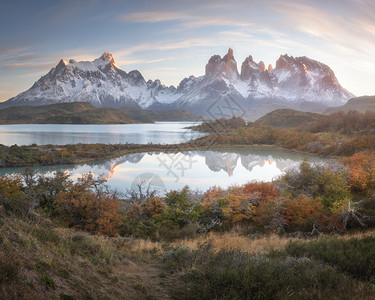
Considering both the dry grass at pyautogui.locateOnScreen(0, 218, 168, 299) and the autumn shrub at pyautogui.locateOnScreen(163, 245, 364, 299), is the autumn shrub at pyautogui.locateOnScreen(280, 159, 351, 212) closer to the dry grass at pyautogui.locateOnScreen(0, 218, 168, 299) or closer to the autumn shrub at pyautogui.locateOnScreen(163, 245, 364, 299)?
the autumn shrub at pyautogui.locateOnScreen(163, 245, 364, 299)

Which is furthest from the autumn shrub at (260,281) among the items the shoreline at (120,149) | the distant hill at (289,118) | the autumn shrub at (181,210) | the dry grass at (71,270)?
the distant hill at (289,118)

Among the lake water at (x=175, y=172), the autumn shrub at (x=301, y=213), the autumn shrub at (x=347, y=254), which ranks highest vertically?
the autumn shrub at (x=347, y=254)

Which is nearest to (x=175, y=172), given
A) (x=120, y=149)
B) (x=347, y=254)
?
→ (x=120, y=149)

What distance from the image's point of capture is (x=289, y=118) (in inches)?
5463

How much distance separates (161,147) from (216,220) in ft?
160

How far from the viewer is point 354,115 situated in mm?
84000

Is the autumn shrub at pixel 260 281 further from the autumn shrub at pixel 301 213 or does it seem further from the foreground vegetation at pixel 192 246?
the autumn shrub at pixel 301 213

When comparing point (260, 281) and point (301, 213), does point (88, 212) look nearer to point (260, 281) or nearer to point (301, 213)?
point (260, 281)

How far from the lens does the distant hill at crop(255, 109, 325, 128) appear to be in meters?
129

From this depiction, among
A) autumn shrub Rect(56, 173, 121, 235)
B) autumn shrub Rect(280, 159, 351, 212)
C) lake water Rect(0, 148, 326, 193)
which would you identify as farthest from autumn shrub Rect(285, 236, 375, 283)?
lake water Rect(0, 148, 326, 193)

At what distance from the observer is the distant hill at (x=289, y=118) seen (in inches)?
5074

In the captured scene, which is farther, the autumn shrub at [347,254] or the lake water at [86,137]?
the lake water at [86,137]

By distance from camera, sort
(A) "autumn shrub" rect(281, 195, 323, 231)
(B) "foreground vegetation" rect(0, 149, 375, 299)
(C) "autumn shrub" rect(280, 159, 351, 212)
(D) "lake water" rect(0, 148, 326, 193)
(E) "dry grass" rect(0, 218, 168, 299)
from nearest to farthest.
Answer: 1. (E) "dry grass" rect(0, 218, 168, 299)
2. (B) "foreground vegetation" rect(0, 149, 375, 299)
3. (A) "autumn shrub" rect(281, 195, 323, 231)
4. (C) "autumn shrub" rect(280, 159, 351, 212)
5. (D) "lake water" rect(0, 148, 326, 193)

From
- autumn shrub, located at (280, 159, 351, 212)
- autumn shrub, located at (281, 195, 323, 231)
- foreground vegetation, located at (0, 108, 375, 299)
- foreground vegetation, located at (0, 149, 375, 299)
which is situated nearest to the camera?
foreground vegetation, located at (0, 149, 375, 299)
